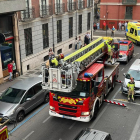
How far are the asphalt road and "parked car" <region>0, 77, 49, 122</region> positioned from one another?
53 cm

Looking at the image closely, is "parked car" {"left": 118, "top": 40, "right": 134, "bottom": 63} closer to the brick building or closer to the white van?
the white van

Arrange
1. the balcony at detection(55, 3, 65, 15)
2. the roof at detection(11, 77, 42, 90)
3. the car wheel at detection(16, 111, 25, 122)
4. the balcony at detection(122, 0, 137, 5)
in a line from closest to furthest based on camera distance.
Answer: the car wheel at detection(16, 111, 25, 122), the roof at detection(11, 77, 42, 90), the balcony at detection(55, 3, 65, 15), the balcony at detection(122, 0, 137, 5)

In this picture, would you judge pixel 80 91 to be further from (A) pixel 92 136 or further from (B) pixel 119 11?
(B) pixel 119 11

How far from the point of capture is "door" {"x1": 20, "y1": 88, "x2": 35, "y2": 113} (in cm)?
1160

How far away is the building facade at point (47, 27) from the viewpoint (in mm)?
19125

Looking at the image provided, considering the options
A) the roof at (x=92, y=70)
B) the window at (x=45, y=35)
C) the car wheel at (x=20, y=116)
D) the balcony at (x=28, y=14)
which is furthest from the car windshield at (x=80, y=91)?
the window at (x=45, y=35)

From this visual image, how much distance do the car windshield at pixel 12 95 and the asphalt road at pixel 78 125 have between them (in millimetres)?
1232

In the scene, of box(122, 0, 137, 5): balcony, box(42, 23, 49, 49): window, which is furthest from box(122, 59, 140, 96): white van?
box(122, 0, 137, 5): balcony

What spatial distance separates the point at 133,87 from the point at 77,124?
4.43 meters

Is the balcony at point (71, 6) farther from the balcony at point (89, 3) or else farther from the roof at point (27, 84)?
the roof at point (27, 84)

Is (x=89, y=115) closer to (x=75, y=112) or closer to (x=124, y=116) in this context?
(x=75, y=112)

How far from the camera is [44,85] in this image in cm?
1004

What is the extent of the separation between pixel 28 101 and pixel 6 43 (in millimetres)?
7269

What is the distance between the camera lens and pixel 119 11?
132 ft
